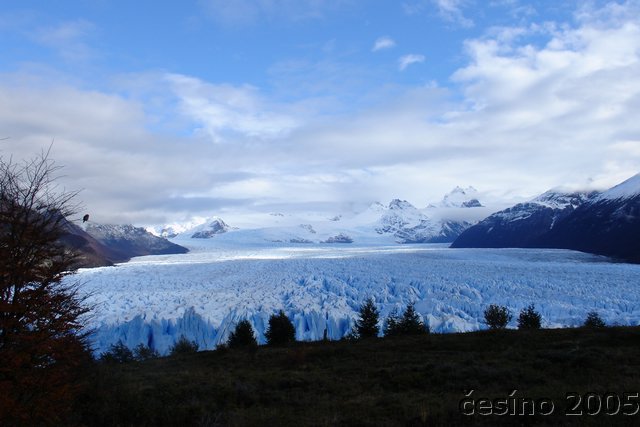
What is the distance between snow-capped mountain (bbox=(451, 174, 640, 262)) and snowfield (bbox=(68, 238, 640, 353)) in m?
43.7

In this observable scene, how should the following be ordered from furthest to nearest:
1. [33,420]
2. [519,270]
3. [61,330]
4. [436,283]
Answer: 1. [519,270]
2. [436,283]
3. [61,330]
4. [33,420]

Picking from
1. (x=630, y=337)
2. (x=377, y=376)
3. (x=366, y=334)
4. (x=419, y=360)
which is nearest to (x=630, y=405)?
(x=377, y=376)

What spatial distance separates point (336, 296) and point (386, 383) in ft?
82.4

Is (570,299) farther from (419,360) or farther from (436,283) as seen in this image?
(419,360)

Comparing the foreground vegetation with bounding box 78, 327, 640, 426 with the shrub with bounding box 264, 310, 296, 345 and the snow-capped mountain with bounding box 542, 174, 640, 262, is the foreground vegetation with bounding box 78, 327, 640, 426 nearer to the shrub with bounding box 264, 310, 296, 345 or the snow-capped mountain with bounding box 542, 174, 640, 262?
the shrub with bounding box 264, 310, 296, 345

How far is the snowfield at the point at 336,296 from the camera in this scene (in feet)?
101

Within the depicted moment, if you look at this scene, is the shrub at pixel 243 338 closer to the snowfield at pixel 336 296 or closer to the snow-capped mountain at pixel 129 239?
the snowfield at pixel 336 296

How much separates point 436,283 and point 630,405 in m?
31.3

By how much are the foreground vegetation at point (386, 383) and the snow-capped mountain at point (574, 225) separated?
225ft

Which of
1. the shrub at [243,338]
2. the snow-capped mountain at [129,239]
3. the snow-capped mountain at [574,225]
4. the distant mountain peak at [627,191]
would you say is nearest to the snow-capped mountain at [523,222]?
the snow-capped mountain at [574,225]

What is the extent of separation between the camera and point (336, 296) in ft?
119

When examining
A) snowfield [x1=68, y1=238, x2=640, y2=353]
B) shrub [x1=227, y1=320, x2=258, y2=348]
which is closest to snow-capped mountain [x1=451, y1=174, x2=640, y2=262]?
snowfield [x1=68, y1=238, x2=640, y2=353]

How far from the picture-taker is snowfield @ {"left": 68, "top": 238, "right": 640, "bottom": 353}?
3080cm

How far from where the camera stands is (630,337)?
1495cm
